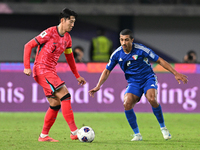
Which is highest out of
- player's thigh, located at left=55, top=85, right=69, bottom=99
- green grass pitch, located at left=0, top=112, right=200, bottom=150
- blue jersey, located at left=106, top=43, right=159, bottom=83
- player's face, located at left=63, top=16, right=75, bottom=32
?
player's face, located at left=63, top=16, right=75, bottom=32

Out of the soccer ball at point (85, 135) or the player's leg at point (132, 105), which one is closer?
the soccer ball at point (85, 135)

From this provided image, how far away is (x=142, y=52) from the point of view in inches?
237

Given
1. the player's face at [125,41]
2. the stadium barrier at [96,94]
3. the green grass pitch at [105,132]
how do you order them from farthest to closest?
the stadium barrier at [96,94], the player's face at [125,41], the green grass pitch at [105,132]

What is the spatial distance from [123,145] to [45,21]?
1242 cm

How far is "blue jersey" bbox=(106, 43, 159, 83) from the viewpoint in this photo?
6.02m

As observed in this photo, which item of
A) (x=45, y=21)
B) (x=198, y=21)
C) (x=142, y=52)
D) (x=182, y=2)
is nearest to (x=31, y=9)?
(x=45, y=21)

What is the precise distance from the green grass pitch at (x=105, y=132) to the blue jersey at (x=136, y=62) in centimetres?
97

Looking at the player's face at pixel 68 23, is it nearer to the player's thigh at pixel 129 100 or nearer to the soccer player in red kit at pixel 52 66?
the soccer player in red kit at pixel 52 66

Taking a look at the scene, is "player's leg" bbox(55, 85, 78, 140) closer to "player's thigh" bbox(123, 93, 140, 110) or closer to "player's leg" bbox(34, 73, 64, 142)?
"player's leg" bbox(34, 73, 64, 142)

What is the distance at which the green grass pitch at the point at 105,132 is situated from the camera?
5.30 m

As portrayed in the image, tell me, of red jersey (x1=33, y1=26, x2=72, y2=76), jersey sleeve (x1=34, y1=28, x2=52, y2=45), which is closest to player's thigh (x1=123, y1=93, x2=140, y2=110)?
red jersey (x1=33, y1=26, x2=72, y2=76)

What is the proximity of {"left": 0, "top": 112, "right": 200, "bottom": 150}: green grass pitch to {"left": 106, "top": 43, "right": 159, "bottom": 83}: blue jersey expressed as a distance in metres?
0.97

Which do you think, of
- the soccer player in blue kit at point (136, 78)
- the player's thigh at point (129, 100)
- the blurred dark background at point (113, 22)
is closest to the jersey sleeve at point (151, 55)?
the soccer player in blue kit at point (136, 78)

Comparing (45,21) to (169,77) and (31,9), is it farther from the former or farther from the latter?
(169,77)
